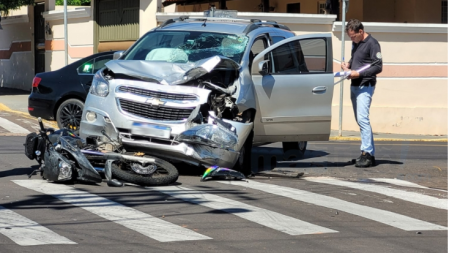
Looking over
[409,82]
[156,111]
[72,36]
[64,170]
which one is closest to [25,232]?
[64,170]

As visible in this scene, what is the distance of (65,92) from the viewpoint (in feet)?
48.1

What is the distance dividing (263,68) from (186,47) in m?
1.09

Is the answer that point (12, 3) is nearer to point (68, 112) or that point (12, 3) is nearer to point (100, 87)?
point (68, 112)

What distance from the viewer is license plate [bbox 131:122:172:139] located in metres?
9.38

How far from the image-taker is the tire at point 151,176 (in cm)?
891

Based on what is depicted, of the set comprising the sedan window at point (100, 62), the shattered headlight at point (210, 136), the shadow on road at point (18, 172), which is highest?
the sedan window at point (100, 62)

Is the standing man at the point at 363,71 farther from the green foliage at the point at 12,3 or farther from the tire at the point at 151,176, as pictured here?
the green foliage at the point at 12,3

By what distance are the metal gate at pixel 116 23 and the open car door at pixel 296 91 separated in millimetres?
12551

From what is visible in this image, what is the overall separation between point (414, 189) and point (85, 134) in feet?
13.6

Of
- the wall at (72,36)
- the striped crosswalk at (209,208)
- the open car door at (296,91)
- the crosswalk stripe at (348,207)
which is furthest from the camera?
the wall at (72,36)

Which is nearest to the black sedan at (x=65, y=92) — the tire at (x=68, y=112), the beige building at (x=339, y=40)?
the tire at (x=68, y=112)

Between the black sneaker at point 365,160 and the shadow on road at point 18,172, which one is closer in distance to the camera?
the shadow on road at point 18,172

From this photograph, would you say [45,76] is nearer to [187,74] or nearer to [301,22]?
[187,74]

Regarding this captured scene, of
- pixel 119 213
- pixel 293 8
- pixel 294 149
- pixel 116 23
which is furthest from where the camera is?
pixel 293 8
